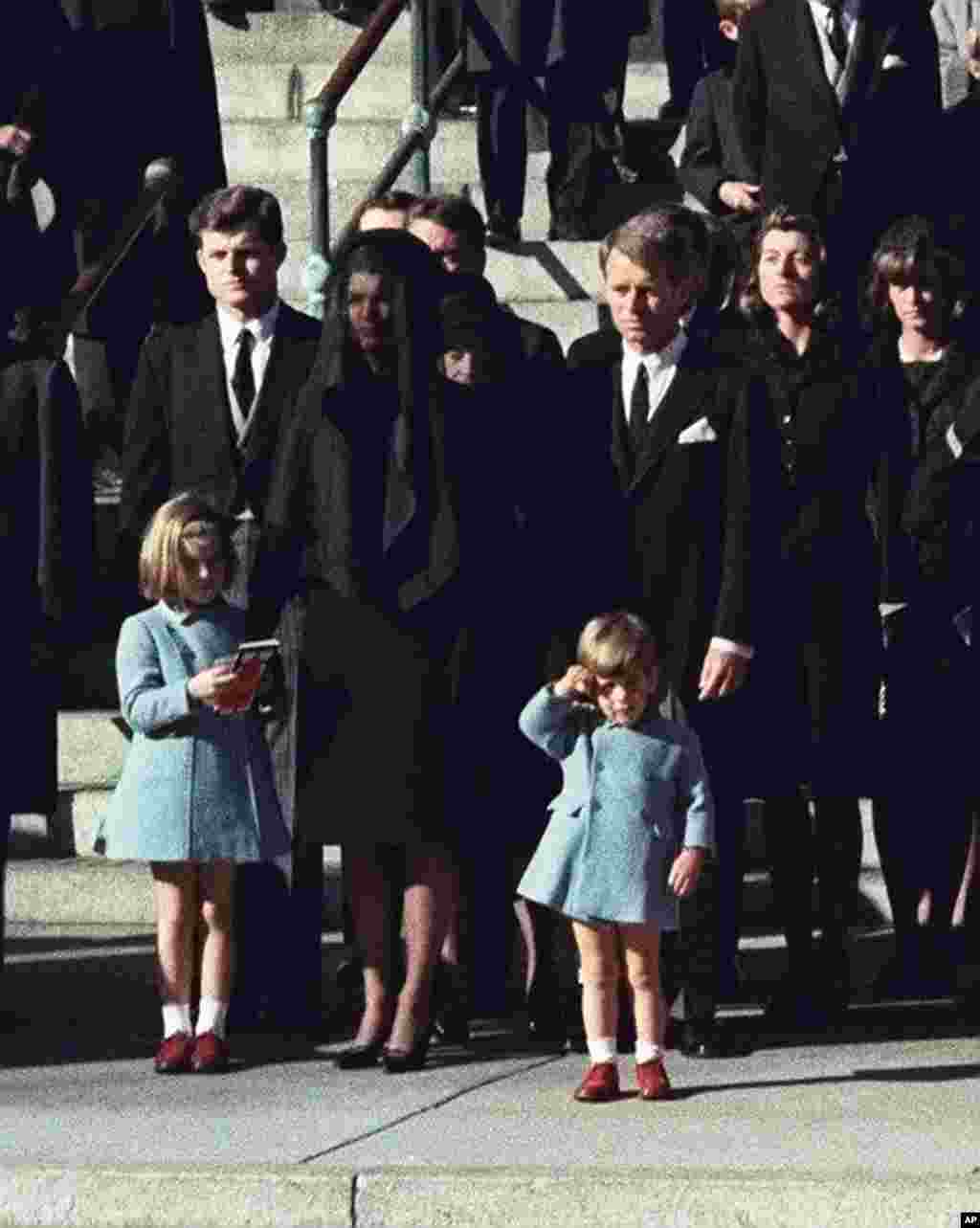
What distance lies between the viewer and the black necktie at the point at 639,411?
11.3 metres

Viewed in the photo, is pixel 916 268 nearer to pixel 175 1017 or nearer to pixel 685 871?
pixel 685 871

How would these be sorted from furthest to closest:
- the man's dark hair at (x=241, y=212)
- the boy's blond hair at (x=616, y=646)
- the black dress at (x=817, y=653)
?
the black dress at (x=817, y=653), the man's dark hair at (x=241, y=212), the boy's blond hair at (x=616, y=646)

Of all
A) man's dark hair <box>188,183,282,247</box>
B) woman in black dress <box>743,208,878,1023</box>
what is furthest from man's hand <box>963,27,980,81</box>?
man's dark hair <box>188,183,282,247</box>

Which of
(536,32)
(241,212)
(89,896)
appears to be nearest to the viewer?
(241,212)

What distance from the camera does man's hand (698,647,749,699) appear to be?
11.1 m

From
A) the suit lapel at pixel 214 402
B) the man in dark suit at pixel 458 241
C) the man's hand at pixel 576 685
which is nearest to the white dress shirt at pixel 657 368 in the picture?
the man in dark suit at pixel 458 241

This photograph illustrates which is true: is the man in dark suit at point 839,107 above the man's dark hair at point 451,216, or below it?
above

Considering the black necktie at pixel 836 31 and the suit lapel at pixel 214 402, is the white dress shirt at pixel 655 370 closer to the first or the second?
the suit lapel at pixel 214 402

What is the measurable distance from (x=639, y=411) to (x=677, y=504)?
255mm

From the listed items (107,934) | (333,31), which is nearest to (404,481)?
(107,934)

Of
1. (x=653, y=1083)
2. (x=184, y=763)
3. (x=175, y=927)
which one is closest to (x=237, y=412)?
(x=184, y=763)

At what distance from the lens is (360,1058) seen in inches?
435

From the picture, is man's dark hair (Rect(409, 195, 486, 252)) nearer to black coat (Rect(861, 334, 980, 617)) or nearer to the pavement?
black coat (Rect(861, 334, 980, 617))

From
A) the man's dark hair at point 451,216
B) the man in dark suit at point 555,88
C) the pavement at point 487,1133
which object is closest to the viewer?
the pavement at point 487,1133
